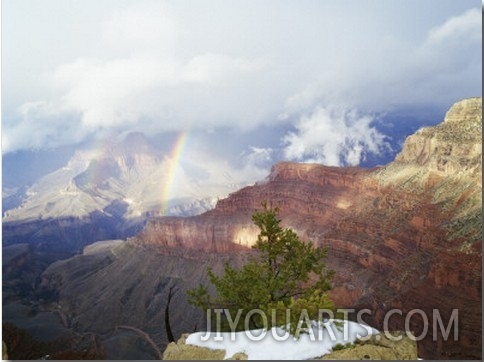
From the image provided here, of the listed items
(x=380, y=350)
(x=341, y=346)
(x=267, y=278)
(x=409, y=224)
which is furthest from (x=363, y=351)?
(x=409, y=224)

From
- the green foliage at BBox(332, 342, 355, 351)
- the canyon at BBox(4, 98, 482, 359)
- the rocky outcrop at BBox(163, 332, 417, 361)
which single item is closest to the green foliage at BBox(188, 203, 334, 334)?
the canyon at BBox(4, 98, 482, 359)

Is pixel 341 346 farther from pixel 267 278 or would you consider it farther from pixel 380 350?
pixel 267 278

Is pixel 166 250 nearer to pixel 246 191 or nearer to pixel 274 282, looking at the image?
pixel 246 191

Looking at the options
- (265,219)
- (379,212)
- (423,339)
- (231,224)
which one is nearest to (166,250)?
(231,224)

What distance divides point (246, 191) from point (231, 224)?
812 cm

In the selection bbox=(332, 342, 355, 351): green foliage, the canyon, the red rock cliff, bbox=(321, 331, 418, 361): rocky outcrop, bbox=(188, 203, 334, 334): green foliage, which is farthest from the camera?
the canyon

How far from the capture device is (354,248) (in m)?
69.1

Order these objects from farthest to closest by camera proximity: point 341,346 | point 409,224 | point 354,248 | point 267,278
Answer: point 354,248 < point 409,224 < point 267,278 < point 341,346

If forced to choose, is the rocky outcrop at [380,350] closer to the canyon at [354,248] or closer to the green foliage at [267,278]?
the green foliage at [267,278]

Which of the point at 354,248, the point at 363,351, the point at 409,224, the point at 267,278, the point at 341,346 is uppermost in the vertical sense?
the point at 409,224

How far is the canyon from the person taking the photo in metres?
47.2

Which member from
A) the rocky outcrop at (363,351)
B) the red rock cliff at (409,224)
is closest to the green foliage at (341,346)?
the rocky outcrop at (363,351)

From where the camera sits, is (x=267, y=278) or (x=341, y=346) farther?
(x=267, y=278)

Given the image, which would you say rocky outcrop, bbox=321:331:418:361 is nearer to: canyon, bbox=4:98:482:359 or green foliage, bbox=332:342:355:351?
green foliage, bbox=332:342:355:351
